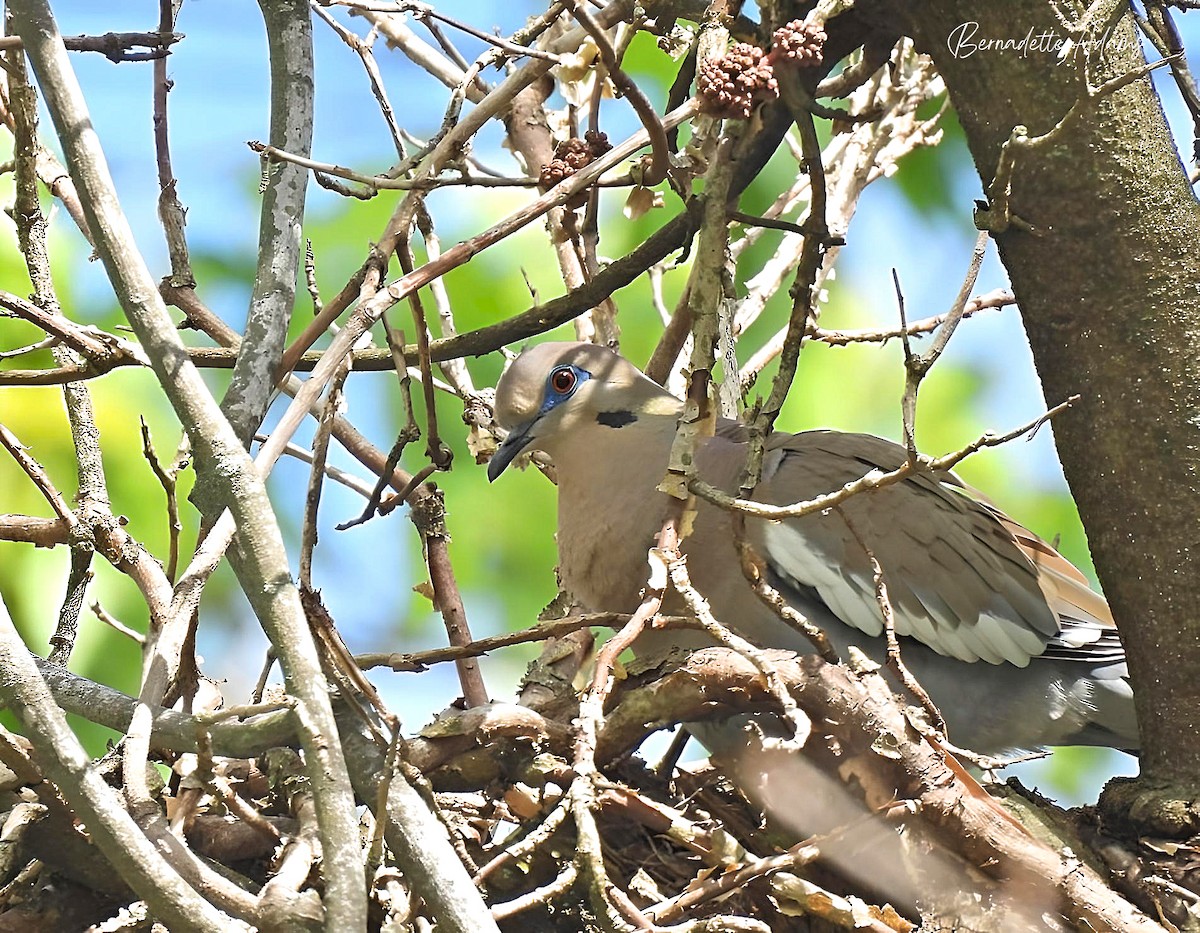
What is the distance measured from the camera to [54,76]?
1451 mm

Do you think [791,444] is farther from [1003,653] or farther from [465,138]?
[465,138]

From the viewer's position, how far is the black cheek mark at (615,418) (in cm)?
299

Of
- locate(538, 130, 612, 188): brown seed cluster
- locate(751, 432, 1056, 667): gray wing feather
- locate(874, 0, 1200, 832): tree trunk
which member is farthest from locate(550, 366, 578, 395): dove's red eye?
locate(874, 0, 1200, 832): tree trunk

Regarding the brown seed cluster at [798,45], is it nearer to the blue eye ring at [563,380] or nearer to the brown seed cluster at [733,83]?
the brown seed cluster at [733,83]

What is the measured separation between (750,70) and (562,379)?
1087 millimetres

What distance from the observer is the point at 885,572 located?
2686mm

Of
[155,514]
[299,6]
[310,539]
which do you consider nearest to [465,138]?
[299,6]

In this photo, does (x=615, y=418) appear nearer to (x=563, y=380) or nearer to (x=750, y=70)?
(x=563, y=380)

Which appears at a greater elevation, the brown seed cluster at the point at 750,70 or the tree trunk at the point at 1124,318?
the brown seed cluster at the point at 750,70

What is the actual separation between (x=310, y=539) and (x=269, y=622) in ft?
1.36

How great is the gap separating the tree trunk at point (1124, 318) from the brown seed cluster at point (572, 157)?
2.12ft

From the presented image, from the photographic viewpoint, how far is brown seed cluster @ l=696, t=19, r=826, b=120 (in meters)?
2.04

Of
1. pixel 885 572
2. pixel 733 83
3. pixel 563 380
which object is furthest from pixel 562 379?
pixel 733 83

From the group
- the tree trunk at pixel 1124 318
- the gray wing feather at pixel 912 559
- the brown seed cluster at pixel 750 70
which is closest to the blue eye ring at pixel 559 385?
the gray wing feather at pixel 912 559
